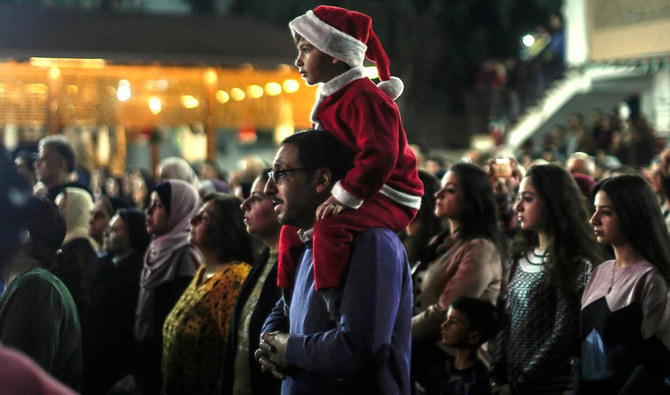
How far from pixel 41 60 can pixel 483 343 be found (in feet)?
43.4

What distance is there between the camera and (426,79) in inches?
1120

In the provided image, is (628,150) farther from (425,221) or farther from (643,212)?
(643,212)

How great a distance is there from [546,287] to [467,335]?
50cm

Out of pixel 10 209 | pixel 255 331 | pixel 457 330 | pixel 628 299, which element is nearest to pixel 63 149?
pixel 255 331

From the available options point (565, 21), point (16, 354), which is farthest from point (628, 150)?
point (16, 354)

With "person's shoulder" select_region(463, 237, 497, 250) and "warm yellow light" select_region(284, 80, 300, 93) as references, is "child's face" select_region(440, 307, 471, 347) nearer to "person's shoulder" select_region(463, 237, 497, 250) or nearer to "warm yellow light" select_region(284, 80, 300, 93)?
"person's shoulder" select_region(463, 237, 497, 250)

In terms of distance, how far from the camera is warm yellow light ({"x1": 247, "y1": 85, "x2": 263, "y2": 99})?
18922mm

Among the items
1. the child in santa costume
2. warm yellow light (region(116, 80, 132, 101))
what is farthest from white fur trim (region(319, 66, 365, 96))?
warm yellow light (region(116, 80, 132, 101))

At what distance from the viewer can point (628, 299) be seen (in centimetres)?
437

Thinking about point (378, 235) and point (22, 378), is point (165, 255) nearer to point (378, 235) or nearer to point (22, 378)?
point (378, 235)

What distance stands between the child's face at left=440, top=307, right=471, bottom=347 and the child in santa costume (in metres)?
1.77

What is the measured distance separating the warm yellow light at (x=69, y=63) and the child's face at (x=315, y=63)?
553 inches

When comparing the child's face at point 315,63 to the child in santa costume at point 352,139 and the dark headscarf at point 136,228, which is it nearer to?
the child in santa costume at point 352,139

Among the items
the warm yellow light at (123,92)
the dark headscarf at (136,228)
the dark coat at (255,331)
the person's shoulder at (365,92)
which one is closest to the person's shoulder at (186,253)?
the dark headscarf at (136,228)
